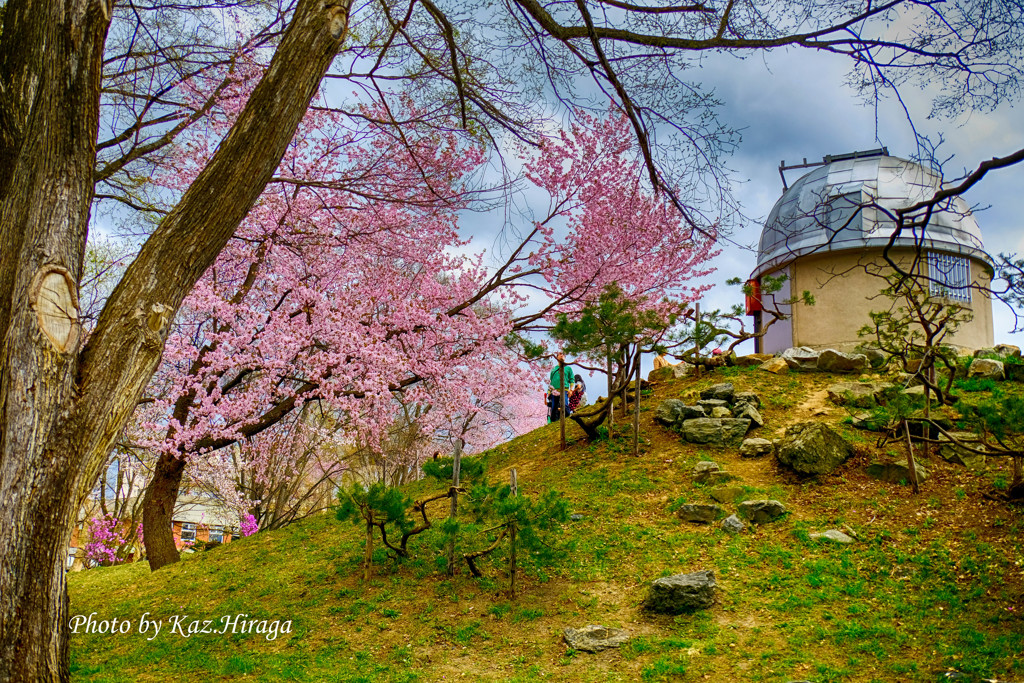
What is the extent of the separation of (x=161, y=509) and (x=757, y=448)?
26.9 ft

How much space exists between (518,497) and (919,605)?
360 cm

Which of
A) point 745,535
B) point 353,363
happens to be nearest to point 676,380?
point 745,535

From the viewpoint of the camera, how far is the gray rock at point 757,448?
9344 mm

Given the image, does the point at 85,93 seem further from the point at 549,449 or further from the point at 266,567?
the point at 549,449

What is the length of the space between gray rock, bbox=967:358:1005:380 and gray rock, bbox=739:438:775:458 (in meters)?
4.30

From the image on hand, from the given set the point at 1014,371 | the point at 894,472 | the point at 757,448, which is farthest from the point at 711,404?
the point at 1014,371

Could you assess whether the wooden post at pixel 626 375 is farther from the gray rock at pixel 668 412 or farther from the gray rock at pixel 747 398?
the gray rock at pixel 747 398

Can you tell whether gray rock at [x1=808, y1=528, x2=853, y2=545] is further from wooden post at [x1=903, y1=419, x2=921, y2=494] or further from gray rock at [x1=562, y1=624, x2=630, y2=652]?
gray rock at [x1=562, y1=624, x2=630, y2=652]

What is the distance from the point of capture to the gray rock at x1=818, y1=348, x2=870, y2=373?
1176 centimetres

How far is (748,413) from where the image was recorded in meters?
10.0

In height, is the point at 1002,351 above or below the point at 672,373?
above

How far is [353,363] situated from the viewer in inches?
359

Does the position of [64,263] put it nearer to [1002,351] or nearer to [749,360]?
[749,360]

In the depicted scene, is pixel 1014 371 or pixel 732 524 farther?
pixel 1014 371
